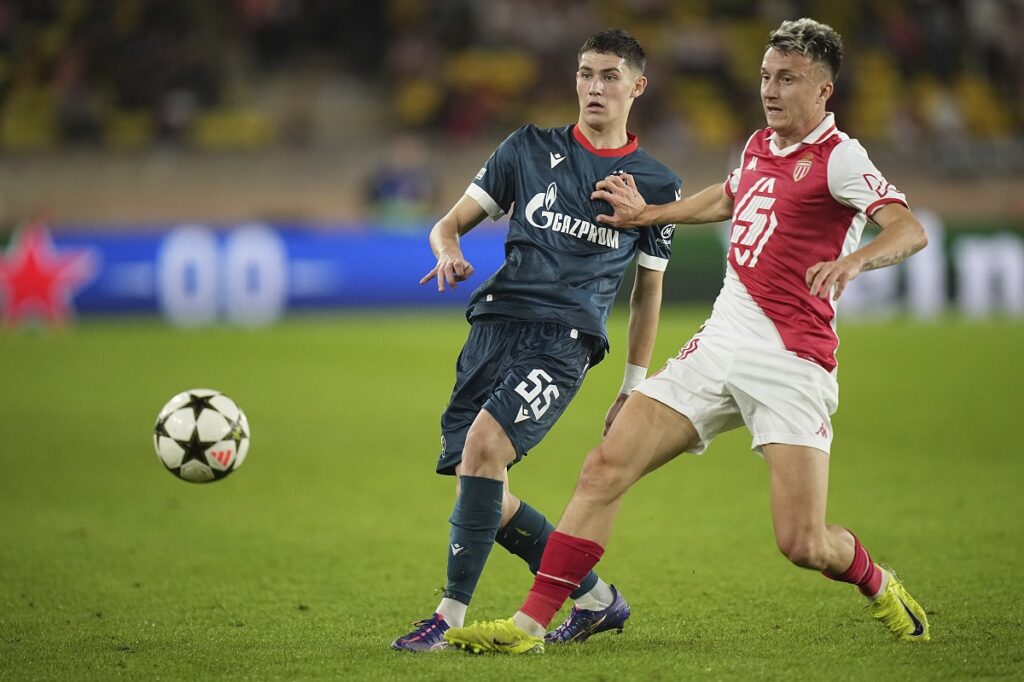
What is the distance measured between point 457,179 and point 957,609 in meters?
16.3

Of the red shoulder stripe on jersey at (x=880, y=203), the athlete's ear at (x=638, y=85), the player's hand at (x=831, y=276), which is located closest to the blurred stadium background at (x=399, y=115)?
the athlete's ear at (x=638, y=85)

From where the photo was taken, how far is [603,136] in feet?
16.8

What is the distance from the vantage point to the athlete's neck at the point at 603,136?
16.8 ft

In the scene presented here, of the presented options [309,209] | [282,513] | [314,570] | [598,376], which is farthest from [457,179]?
[314,570]

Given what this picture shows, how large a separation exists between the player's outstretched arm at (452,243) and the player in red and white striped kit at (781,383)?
2.54ft

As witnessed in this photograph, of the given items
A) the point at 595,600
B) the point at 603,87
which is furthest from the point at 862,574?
the point at 603,87

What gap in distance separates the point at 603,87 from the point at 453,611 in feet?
6.56

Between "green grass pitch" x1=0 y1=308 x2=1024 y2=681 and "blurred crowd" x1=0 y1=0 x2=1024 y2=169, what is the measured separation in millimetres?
8716

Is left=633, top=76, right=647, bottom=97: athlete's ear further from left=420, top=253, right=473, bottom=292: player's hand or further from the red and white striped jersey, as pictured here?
left=420, top=253, right=473, bottom=292: player's hand

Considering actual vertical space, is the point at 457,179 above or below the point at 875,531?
above

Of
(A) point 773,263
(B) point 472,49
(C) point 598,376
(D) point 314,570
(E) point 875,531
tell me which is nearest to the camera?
(A) point 773,263

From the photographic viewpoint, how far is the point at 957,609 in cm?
519

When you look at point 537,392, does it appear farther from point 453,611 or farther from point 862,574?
point 862,574

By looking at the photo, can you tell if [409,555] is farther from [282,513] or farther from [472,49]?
[472,49]
